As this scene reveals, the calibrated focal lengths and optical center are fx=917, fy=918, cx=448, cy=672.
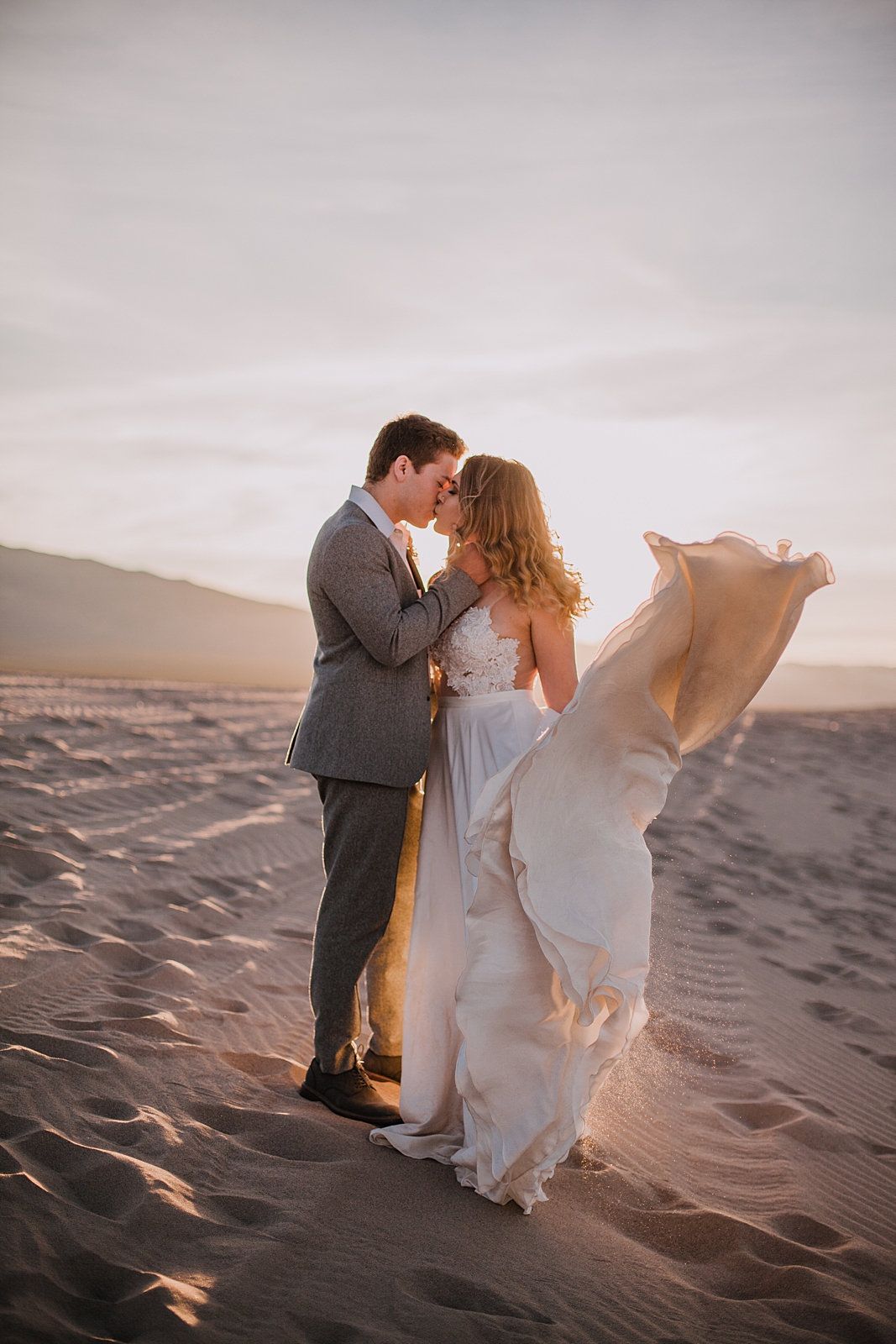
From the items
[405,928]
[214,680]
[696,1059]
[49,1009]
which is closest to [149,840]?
[49,1009]

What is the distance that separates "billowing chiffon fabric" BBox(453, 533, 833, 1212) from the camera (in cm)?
262

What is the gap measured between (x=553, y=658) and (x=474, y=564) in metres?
0.48

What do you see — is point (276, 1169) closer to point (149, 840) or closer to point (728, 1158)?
point (728, 1158)

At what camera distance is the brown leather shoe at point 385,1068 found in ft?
12.6

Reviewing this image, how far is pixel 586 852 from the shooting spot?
2.73 meters

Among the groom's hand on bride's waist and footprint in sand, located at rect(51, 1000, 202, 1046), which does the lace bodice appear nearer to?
the groom's hand on bride's waist

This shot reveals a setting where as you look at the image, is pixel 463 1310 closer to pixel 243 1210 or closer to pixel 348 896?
pixel 243 1210

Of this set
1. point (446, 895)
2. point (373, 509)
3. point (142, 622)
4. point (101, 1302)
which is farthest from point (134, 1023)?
point (142, 622)

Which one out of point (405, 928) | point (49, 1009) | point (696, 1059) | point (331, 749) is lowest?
point (696, 1059)

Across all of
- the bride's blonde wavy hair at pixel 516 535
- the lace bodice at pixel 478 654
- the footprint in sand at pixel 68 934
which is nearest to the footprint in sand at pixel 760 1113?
the lace bodice at pixel 478 654

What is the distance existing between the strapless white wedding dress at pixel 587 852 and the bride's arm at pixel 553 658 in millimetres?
621

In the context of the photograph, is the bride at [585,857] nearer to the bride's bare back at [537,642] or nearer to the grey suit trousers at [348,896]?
the grey suit trousers at [348,896]

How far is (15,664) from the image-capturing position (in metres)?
28.4

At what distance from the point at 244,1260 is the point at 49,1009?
194cm
